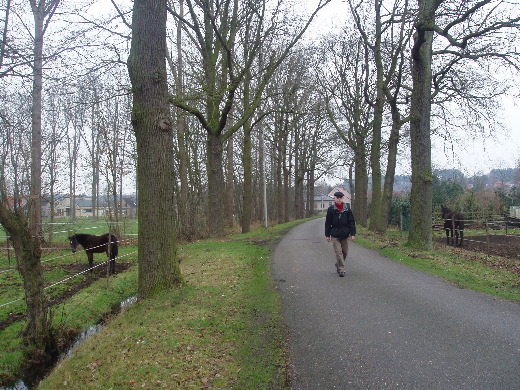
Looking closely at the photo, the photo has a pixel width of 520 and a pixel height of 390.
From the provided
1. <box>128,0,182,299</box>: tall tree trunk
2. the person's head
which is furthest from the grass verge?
<box>128,0,182,299</box>: tall tree trunk

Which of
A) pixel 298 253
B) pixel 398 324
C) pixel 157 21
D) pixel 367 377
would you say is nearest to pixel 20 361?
pixel 367 377

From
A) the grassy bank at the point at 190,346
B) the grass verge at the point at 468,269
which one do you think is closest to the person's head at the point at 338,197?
the grassy bank at the point at 190,346

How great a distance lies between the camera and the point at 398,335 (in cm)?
546

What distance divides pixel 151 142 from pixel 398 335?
5461 mm

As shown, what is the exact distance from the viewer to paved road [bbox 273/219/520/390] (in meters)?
4.23

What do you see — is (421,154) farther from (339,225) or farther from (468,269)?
(339,225)

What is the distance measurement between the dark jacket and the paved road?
3.69 ft

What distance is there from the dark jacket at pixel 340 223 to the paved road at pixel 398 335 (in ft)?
3.69

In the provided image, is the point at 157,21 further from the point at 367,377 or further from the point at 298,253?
the point at 298,253

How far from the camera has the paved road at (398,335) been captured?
4.23 metres

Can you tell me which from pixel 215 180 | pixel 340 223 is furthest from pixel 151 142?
pixel 215 180

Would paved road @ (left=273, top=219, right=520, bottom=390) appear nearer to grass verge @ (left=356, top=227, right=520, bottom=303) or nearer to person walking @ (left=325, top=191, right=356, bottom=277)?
grass verge @ (left=356, top=227, right=520, bottom=303)

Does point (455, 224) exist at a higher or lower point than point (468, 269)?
higher

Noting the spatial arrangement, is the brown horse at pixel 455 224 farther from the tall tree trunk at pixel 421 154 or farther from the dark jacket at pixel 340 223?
the dark jacket at pixel 340 223
